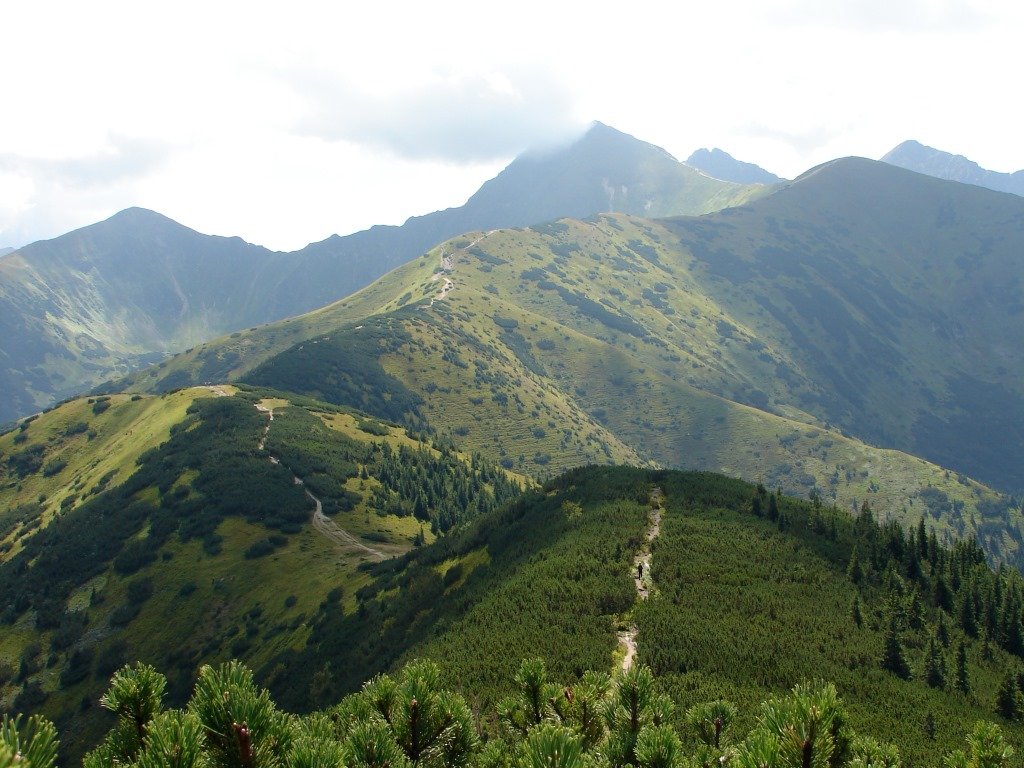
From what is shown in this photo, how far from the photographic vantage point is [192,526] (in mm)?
122750

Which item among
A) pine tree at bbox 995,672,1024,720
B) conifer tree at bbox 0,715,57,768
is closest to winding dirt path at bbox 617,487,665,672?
pine tree at bbox 995,672,1024,720

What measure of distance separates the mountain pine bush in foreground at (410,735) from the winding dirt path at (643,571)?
68.8 ft

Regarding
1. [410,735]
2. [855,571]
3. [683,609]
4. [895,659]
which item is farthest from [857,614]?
[410,735]

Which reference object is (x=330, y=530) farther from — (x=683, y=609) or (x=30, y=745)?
(x=30, y=745)

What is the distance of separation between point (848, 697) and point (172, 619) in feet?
323

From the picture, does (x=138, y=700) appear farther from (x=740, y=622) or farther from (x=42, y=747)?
(x=740, y=622)

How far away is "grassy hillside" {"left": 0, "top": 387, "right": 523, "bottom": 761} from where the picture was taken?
9400 centimetres

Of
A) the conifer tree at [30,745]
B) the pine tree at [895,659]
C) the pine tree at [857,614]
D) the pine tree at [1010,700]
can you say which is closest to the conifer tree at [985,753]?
the conifer tree at [30,745]

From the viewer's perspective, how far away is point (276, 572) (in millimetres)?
104062

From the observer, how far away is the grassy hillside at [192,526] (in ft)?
308

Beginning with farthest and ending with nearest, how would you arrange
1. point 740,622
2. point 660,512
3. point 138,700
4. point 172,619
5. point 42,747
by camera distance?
point 172,619 < point 660,512 < point 740,622 < point 138,700 < point 42,747

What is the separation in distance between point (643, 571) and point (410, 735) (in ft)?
170

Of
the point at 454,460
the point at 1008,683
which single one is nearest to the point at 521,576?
the point at 1008,683

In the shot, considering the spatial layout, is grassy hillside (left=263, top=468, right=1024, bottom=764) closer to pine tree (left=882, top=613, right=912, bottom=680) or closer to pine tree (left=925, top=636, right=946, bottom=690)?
pine tree (left=882, top=613, right=912, bottom=680)
